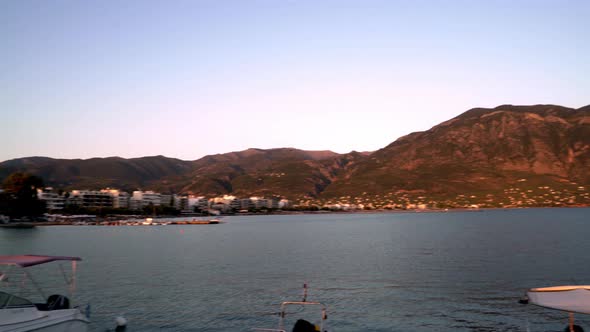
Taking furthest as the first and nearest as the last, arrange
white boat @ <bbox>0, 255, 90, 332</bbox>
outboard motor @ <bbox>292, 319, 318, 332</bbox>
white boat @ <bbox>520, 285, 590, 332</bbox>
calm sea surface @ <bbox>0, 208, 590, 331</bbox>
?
calm sea surface @ <bbox>0, 208, 590, 331</bbox>, white boat @ <bbox>0, 255, 90, 332</bbox>, outboard motor @ <bbox>292, 319, 318, 332</bbox>, white boat @ <bbox>520, 285, 590, 332</bbox>

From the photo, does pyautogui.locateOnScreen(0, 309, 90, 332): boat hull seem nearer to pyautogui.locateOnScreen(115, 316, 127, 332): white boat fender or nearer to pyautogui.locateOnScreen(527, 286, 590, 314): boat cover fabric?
pyautogui.locateOnScreen(115, 316, 127, 332): white boat fender

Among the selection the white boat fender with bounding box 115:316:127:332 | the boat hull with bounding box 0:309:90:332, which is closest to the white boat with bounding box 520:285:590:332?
the boat hull with bounding box 0:309:90:332

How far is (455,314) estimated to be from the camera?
33688 mm

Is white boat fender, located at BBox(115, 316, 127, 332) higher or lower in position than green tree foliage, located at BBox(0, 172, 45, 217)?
lower

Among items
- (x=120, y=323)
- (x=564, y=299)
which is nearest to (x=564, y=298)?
(x=564, y=299)

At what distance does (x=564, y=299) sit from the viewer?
63.0 ft

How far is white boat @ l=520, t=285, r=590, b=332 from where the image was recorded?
18.8 m

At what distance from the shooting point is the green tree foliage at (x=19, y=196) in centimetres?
19362

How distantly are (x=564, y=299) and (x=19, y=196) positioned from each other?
706ft

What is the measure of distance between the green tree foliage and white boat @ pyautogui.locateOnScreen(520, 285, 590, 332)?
209502 mm

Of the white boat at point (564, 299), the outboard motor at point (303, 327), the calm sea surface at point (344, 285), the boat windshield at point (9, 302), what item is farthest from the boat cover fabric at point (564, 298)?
the boat windshield at point (9, 302)

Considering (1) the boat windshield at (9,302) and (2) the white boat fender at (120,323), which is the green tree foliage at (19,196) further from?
(1) the boat windshield at (9,302)

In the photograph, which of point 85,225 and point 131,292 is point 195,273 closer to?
point 131,292

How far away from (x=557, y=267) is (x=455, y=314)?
1172 inches
